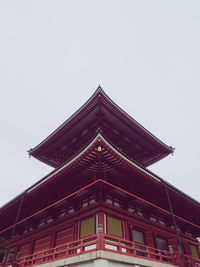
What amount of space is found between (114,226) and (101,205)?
4.35 feet

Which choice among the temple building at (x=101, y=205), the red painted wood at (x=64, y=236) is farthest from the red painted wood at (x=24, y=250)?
the red painted wood at (x=64, y=236)

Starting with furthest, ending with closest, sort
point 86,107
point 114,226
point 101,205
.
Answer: point 86,107 < point 114,226 < point 101,205

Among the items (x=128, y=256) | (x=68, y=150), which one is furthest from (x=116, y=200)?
(x=68, y=150)

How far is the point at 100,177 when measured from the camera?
11.1 metres

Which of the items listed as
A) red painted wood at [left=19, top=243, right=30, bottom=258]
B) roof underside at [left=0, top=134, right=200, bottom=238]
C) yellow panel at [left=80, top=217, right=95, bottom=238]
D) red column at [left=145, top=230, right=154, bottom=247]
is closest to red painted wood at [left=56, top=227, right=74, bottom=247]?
yellow panel at [left=80, top=217, right=95, bottom=238]

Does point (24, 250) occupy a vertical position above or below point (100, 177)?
below

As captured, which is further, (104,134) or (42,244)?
(104,134)

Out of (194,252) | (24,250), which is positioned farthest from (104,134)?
(194,252)

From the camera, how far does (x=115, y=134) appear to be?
16.4 metres

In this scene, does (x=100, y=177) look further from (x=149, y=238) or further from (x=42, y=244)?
(x=42, y=244)

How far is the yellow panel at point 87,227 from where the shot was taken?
10.5 m

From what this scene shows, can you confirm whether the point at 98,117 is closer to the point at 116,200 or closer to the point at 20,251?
the point at 116,200

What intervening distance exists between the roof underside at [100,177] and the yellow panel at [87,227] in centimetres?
196

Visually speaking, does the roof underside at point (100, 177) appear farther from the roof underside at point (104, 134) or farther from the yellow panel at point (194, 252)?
the roof underside at point (104, 134)
